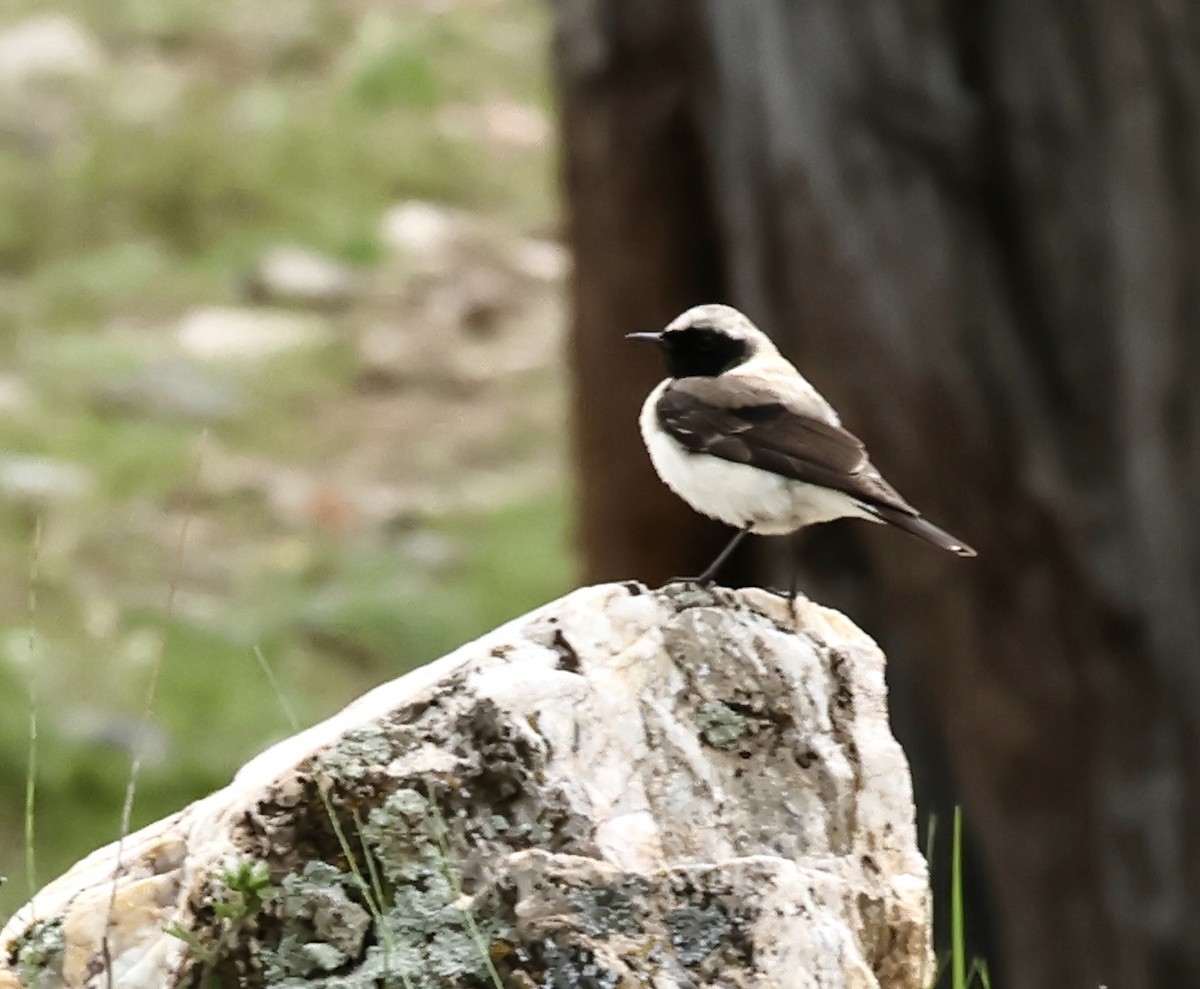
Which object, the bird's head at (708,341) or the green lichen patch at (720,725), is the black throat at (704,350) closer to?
the bird's head at (708,341)

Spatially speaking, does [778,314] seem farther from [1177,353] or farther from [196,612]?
[196,612]

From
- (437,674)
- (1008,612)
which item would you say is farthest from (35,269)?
(437,674)

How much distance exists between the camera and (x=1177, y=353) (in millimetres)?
6293

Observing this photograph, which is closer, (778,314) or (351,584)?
(778,314)

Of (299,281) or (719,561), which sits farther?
(299,281)

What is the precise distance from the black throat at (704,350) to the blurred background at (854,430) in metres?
1.23

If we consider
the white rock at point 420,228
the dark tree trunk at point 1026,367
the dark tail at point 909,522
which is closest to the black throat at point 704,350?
the dark tail at point 909,522

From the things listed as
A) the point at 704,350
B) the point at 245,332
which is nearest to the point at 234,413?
A: the point at 245,332

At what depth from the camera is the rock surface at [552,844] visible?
329 cm

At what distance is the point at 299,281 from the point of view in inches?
Result: 474

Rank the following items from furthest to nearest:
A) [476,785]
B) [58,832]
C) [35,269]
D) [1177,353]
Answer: [35,269] < [58,832] < [1177,353] < [476,785]

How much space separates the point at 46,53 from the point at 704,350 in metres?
10.2

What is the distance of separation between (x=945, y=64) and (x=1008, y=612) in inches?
63.4

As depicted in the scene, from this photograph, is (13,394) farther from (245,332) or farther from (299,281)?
(299,281)
